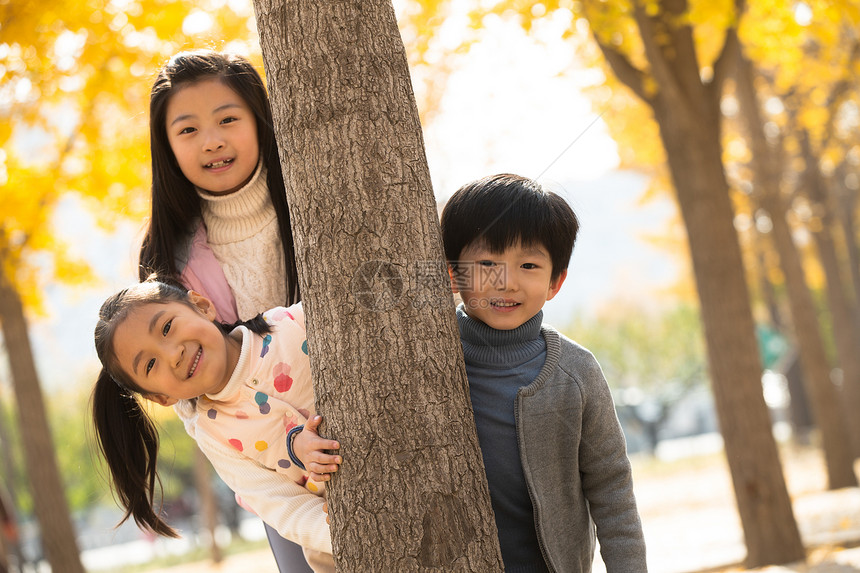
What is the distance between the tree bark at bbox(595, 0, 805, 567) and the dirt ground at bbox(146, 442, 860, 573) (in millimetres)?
327

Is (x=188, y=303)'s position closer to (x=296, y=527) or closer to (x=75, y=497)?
(x=296, y=527)

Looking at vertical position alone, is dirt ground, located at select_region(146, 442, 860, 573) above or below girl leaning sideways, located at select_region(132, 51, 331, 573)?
below

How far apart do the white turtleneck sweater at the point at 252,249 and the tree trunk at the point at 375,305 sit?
0.49 m

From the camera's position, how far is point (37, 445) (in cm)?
666

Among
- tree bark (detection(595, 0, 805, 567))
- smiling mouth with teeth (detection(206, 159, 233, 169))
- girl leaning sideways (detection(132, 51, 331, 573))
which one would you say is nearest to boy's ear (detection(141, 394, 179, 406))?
girl leaning sideways (detection(132, 51, 331, 573))

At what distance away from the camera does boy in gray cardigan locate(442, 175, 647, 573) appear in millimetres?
1936

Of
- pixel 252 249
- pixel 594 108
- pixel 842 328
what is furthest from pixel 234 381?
pixel 842 328

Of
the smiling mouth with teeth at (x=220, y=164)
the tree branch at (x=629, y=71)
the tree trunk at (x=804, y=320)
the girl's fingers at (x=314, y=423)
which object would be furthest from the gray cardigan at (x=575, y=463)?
the tree trunk at (x=804, y=320)

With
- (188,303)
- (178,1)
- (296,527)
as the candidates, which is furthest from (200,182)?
(178,1)

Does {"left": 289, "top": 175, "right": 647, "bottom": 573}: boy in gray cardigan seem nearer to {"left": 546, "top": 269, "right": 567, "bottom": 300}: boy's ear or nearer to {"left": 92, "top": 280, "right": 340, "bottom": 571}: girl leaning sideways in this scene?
{"left": 546, "top": 269, "right": 567, "bottom": 300}: boy's ear

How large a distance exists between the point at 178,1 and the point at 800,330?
7067 mm

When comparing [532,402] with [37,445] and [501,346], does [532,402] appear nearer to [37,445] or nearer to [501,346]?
[501,346]

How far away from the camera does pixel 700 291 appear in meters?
5.51

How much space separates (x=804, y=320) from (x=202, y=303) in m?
8.39
